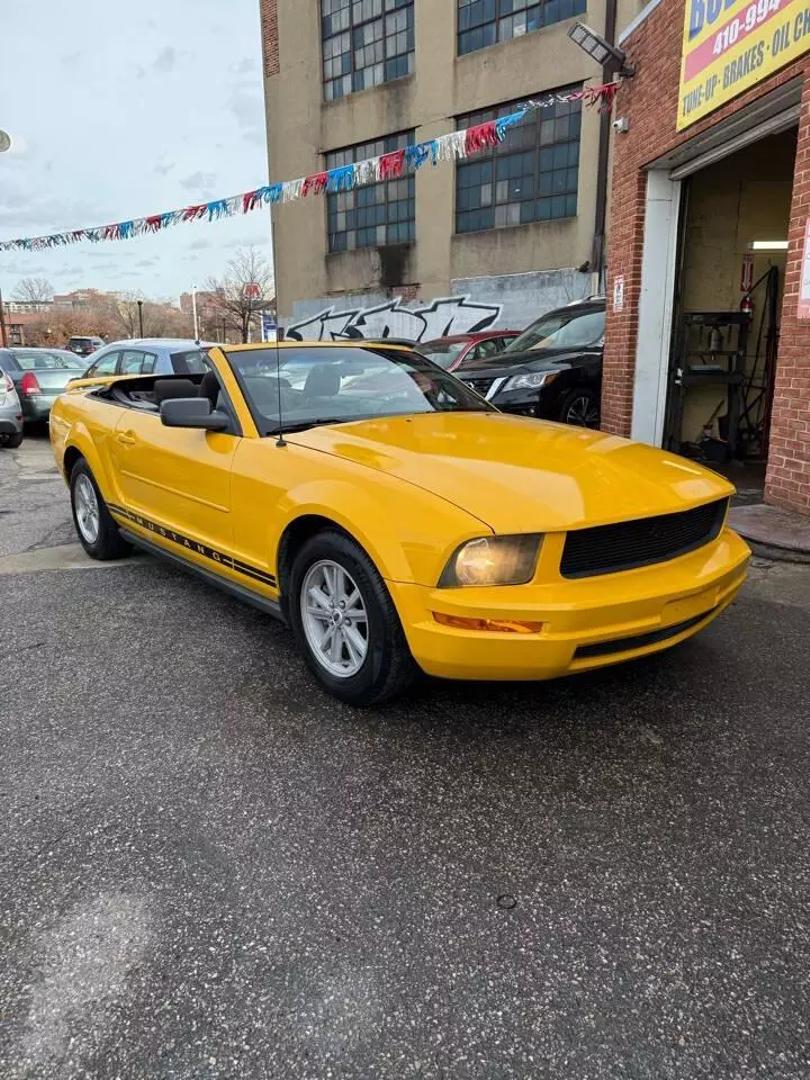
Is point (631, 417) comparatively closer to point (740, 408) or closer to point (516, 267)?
point (740, 408)

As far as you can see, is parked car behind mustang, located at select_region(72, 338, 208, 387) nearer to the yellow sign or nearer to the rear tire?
the rear tire

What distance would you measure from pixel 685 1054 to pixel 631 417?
763 centimetres

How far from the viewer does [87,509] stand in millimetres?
5527

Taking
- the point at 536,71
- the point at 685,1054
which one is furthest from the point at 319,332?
the point at 685,1054

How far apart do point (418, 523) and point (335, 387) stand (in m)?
1.60

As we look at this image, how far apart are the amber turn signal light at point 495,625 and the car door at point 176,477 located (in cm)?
151

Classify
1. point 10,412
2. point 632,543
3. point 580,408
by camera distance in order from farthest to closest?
point 10,412 < point 580,408 < point 632,543

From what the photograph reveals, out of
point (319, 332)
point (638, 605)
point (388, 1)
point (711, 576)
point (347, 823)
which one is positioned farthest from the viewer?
point (319, 332)

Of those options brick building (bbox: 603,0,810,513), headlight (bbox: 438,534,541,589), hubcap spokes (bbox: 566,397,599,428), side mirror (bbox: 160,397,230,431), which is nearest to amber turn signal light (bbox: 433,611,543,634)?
headlight (bbox: 438,534,541,589)

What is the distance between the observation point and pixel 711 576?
9.69ft

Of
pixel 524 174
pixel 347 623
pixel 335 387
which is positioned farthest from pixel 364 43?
pixel 347 623

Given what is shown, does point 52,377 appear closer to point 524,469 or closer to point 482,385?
point 482,385

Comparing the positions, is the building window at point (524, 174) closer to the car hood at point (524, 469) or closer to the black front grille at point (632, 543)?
the car hood at point (524, 469)

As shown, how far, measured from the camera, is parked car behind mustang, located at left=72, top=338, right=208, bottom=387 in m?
8.95
